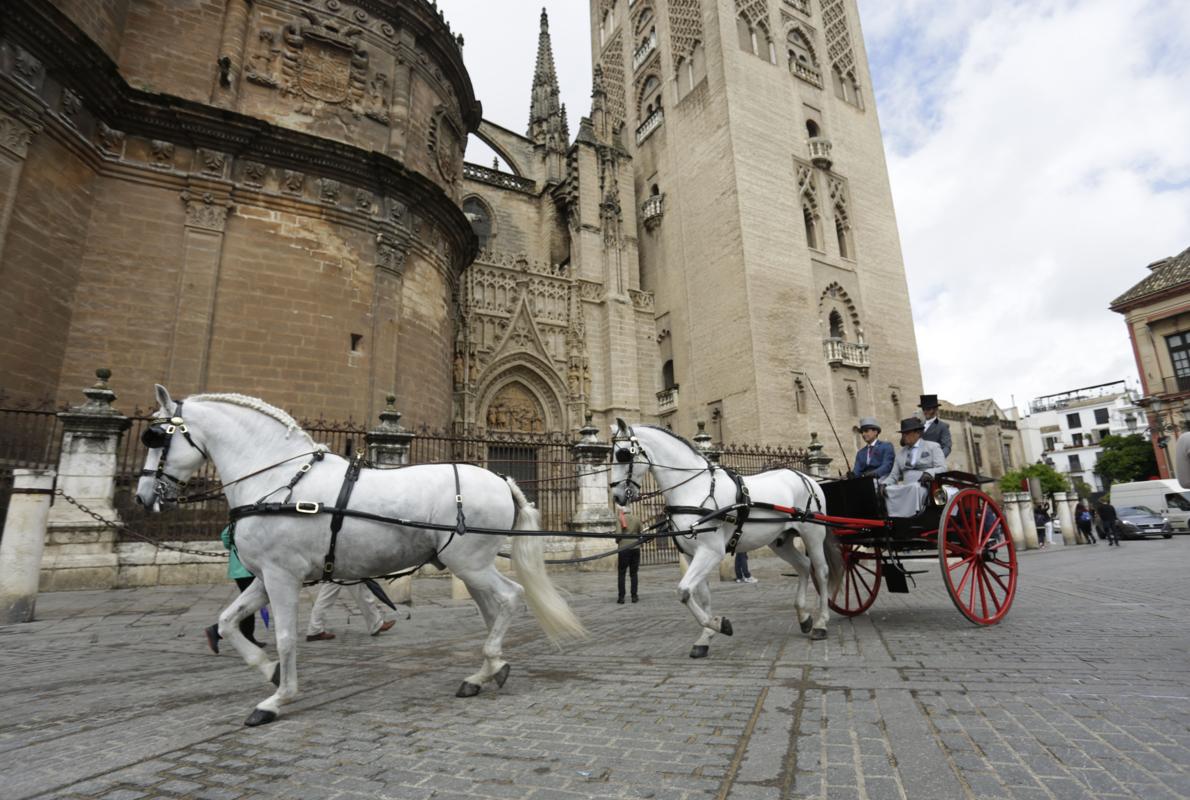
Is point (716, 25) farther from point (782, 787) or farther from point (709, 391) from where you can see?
point (782, 787)

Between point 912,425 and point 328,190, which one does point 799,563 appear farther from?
point 328,190

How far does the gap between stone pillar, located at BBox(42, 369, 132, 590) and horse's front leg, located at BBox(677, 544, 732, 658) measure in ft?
29.2

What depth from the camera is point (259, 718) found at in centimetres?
303

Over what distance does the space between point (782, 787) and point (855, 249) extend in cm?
2726

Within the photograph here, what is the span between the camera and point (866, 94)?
1127 inches

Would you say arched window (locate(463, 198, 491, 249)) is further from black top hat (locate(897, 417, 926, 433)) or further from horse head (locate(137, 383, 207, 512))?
horse head (locate(137, 383, 207, 512))

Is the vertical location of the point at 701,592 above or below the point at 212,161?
below

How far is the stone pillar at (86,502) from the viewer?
8.46m

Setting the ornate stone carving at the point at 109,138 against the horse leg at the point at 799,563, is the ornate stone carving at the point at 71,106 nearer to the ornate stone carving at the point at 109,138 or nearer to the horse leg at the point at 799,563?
the ornate stone carving at the point at 109,138

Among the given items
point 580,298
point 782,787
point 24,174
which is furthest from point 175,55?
point 782,787

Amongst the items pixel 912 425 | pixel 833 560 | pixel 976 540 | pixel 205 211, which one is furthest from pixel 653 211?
pixel 976 540

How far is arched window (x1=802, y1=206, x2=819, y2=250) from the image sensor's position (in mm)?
25000

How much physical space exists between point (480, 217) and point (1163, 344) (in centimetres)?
3465

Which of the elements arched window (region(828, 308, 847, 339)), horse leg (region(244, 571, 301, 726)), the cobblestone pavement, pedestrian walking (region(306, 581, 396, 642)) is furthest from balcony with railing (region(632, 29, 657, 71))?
horse leg (region(244, 571, 301, 726))
